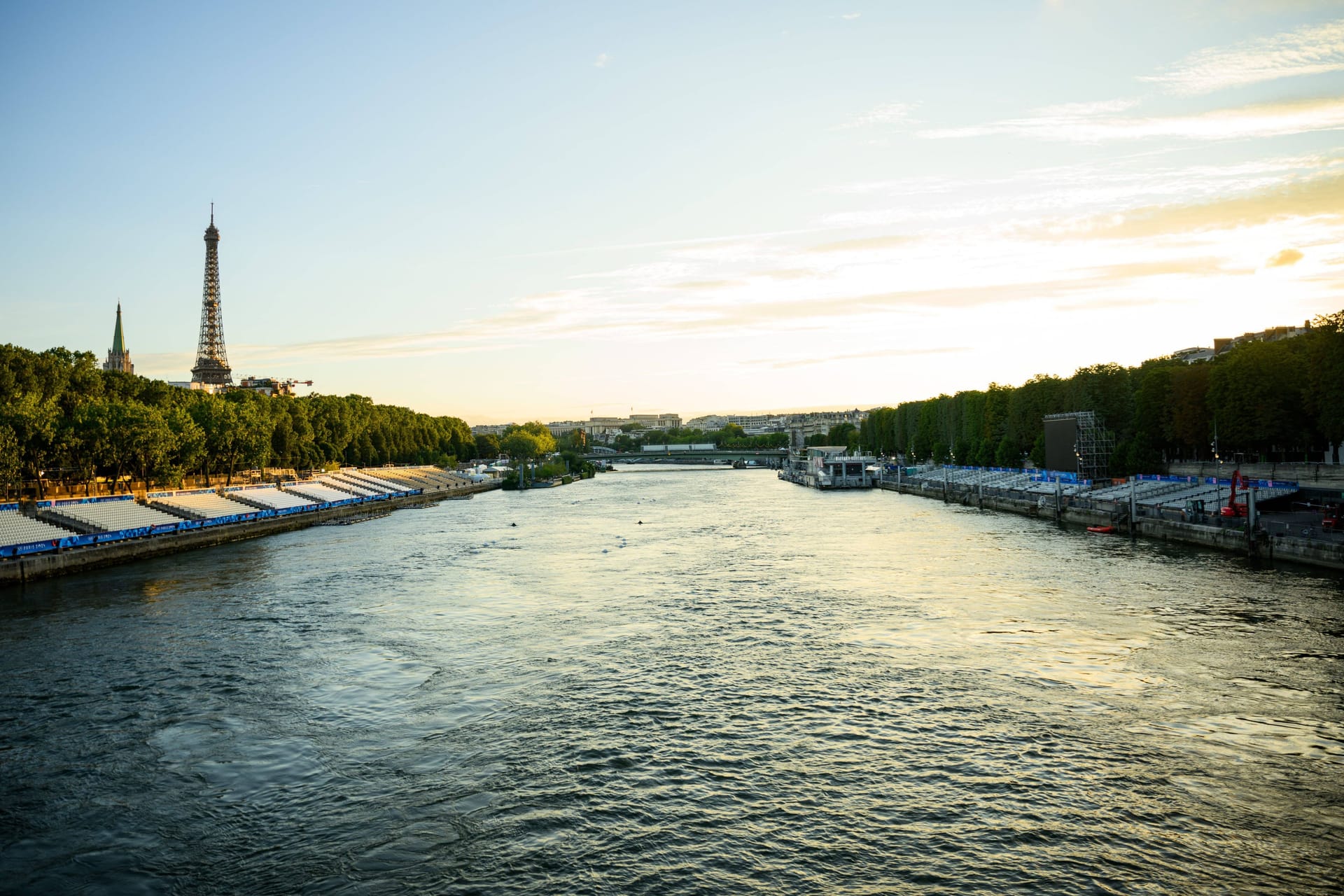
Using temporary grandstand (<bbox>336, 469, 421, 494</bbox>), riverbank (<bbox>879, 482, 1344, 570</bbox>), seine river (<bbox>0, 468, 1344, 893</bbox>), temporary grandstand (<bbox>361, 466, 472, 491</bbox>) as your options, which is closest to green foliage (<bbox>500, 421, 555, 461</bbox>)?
temporary grandstand (<bbox>361, 466, 472, 491</bbox>)

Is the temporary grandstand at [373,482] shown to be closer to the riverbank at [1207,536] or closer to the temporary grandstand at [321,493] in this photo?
the temporary grandstand at [321,493]

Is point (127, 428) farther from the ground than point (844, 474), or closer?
farther from the ground

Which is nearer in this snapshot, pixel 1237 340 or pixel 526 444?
pixel 1237 340

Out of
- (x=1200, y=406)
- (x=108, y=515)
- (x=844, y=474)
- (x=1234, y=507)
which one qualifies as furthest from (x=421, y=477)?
(x=1234, y=507)

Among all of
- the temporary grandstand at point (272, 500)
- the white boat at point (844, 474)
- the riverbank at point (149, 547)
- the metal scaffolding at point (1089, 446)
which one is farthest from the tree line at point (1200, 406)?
the temporary grandstand at point (272, 500)

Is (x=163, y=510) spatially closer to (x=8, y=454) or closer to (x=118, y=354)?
(x=8, y=454)

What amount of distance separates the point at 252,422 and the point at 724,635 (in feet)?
190

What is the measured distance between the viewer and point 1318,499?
37.9 m

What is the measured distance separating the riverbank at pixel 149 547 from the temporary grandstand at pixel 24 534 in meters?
0.52

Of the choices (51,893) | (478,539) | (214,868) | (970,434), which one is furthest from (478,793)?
(970,434)

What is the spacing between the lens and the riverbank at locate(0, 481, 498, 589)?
34656 millimetres

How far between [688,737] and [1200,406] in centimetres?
5034

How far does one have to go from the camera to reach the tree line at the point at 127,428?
44.4 meters

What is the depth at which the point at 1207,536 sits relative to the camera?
35.8 metres
